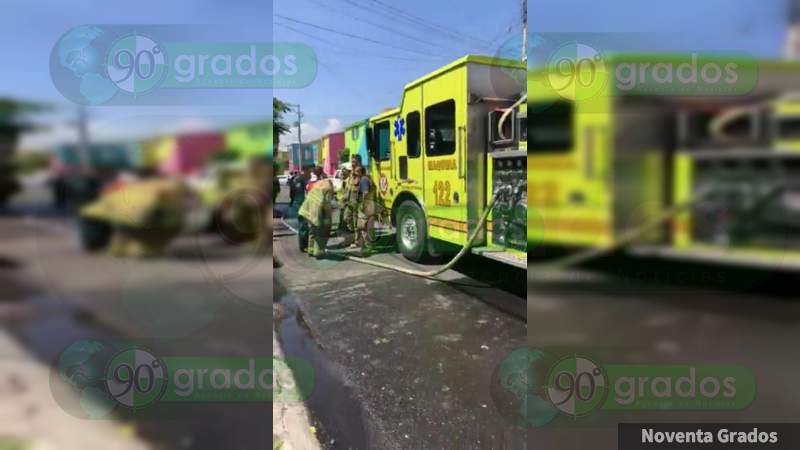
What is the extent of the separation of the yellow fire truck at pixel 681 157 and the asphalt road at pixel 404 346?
125cm

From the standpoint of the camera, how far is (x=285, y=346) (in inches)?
120

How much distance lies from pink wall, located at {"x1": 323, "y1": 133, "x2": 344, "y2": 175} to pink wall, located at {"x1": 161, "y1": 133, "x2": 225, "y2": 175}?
4.05 meters

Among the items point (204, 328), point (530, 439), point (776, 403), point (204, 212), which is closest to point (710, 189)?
point (776, 403)

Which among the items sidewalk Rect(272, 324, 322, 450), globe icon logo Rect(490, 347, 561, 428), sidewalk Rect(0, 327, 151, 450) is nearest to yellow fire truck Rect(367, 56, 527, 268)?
globe icon logo Rect(490, 347, 561, 428)

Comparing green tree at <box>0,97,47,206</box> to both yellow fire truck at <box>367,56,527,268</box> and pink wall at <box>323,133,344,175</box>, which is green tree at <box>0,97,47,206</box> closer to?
yellow fire truck at <box>367,56,527,268</box>

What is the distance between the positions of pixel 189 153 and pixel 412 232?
361 cm

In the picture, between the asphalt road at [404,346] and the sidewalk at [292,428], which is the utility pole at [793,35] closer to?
the asphalt road at [404,346]

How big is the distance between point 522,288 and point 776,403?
231cm

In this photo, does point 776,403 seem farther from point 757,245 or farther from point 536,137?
point 536,137

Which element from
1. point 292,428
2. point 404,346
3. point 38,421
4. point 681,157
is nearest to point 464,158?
point 404,346

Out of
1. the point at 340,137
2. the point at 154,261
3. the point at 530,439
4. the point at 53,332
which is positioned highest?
the point at 340,137

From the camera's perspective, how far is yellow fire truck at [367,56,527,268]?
12.2 ft

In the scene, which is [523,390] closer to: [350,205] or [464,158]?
[464,158]

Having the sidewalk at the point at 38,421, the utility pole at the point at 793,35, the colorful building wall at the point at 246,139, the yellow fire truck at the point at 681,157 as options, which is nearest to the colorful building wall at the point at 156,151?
the colorful building wall at the point at 246,139
